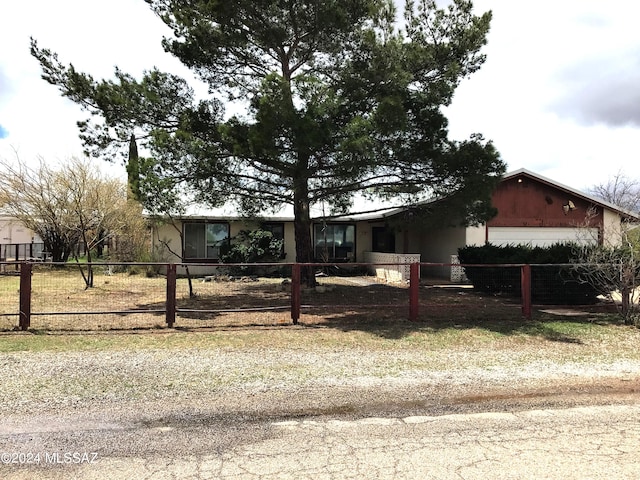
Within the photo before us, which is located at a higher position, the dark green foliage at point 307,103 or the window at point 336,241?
the dark green foliage at point 307,103

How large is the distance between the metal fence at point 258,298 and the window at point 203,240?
176 cm

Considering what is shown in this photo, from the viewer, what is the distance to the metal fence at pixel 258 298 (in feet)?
Result: 30.9

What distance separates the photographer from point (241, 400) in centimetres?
543

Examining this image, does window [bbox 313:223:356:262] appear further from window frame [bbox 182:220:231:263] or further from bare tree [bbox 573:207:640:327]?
bare tree [bbox 573:207:640:327]

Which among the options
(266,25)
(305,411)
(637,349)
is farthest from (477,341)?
(266,25)

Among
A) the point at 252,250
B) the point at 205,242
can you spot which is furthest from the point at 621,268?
the point at 205,242

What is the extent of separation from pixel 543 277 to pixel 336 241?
1225cm

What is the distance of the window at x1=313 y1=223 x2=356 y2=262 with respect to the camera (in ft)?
75.5

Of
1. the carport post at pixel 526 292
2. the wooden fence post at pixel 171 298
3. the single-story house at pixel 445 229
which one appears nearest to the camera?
the wooden fence post at pixel 171 298

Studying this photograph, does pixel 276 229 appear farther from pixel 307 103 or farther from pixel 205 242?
pixel 307 103

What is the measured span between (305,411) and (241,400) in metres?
0.78

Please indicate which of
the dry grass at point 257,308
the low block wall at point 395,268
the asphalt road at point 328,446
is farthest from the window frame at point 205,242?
the asphalt road at point 328,446

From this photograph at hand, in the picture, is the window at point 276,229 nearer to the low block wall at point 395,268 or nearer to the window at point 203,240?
the window at point 203,240

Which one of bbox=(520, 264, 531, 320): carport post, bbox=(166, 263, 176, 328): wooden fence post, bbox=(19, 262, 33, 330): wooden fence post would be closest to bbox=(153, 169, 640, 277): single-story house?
bbox=(520, 264, 531, 320): carport post
